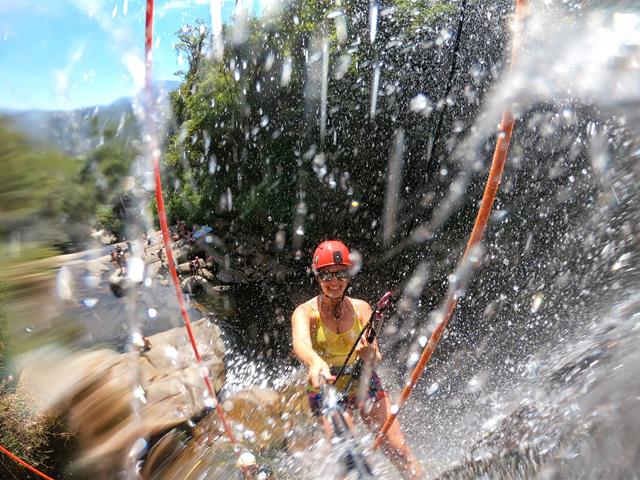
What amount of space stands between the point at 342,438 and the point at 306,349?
627mm

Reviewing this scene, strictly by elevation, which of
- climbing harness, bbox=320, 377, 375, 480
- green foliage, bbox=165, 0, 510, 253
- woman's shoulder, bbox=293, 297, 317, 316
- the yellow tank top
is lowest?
climbing harness, bbox=320, 377, 375, 480

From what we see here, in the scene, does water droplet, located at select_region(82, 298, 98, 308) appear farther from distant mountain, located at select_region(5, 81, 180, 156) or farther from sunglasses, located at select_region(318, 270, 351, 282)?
sunglasses, located at select_region(318, 270, 351, 282)

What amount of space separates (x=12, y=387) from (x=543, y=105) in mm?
11061

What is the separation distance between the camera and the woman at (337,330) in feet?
10.0

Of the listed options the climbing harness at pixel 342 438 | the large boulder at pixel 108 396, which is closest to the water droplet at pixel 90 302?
the large boulder at pixel 108 396

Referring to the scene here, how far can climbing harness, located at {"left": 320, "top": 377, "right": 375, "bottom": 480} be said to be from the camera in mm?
2430

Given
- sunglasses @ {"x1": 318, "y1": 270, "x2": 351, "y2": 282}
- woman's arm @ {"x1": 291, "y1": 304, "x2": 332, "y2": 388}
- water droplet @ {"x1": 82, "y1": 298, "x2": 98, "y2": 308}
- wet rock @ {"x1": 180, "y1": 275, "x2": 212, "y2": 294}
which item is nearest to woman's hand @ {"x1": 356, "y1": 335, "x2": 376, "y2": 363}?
woman's arm @ {"x1": 291, "y1": 304, "x2": 332, "y2": 388}

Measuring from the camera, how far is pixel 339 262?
314 centimetres

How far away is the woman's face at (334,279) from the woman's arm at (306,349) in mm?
267

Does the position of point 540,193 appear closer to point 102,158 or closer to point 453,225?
point 453,225

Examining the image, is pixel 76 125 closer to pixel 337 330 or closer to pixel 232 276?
pixel 337 330

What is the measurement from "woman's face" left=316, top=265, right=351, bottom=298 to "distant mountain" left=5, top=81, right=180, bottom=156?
3.93 m

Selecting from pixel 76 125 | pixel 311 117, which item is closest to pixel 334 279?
pixel 76 125

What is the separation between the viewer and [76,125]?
7.20 metres
